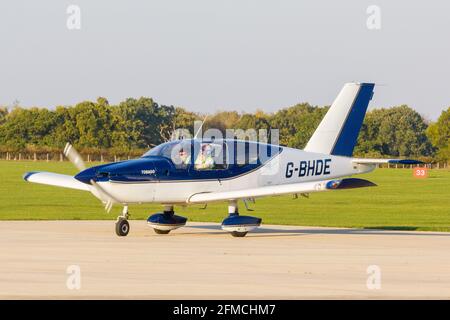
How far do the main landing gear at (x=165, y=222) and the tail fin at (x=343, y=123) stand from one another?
3.82 metres

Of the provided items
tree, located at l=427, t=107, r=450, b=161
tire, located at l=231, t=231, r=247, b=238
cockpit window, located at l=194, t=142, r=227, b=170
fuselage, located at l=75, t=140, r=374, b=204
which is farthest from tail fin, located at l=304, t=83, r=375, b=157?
tree, located at l=427, t=107, r=450, b=161

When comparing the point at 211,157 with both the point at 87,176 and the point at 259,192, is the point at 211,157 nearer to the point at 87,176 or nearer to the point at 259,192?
the point at 259,192

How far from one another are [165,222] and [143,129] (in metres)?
92.2

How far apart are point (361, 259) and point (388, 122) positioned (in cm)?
14088

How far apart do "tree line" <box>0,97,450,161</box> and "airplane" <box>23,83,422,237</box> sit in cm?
6434

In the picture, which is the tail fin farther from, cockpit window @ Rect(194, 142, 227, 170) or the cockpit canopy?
cockpit window @ Rect(194, 142, 227, 170)

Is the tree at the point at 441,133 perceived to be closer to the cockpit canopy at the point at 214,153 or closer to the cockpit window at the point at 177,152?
the cockpit canopy at the point at 214,153

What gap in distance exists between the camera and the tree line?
112 metres

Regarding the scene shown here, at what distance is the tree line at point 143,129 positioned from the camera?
112 metres

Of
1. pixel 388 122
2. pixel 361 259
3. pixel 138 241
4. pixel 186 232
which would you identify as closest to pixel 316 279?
pixel 361 259

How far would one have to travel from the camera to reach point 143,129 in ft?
379

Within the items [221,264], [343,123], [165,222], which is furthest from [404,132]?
[221,264]

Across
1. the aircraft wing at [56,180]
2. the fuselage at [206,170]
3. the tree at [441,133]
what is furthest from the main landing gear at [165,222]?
the tree at [441,133]
